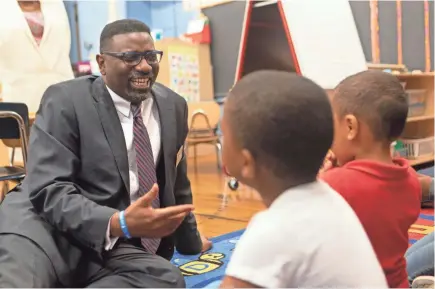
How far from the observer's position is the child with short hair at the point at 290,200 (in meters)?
0.68

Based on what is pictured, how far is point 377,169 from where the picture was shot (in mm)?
938

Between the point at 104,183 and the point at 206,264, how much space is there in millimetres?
724

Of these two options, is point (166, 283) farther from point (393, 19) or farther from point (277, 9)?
point (393, 19)

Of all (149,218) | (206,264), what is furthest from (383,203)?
(206,264)

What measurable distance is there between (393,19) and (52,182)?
3990mm

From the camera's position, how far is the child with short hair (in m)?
0.68

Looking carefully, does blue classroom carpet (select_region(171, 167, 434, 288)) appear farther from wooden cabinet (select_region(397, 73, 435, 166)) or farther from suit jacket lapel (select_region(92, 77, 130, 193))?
wooden cabinet (select_region(397, 73, 435, 166))

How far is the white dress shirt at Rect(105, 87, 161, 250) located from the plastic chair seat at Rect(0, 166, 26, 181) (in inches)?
35.9

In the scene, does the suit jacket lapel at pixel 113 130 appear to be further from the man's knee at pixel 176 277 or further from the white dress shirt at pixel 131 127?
the man's knee at pixel 176 277

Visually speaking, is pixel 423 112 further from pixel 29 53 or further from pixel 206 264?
pixel 29 53

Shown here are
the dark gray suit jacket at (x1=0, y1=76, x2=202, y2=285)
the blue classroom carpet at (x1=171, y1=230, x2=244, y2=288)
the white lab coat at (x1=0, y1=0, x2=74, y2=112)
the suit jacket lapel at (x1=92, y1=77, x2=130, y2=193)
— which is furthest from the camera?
the white lab coat at (x1=0, y1=0, x2=74, y2=112)

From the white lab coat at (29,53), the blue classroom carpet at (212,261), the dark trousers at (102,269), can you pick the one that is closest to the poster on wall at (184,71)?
the white lab coat at (29,53)

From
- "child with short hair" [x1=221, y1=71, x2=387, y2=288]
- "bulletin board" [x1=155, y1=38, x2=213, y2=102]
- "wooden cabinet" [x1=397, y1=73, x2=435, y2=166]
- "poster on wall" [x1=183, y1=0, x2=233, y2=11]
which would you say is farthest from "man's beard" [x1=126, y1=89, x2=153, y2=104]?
"poster on wall" [x1=183, y1=0, x2=233, y2=11]

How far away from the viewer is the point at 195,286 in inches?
66.3
